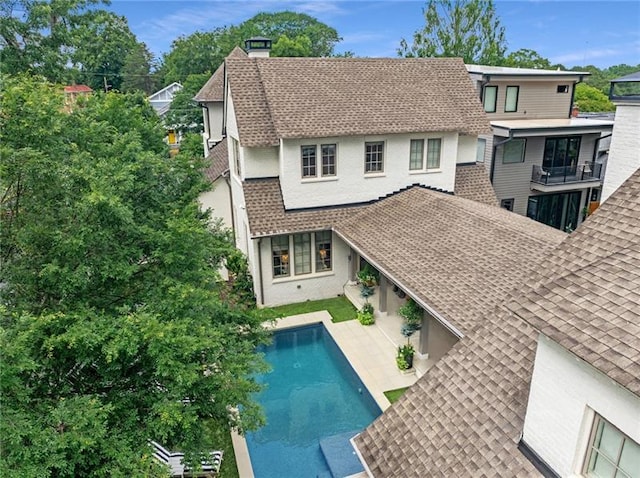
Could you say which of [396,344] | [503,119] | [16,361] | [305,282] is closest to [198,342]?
[16,361]

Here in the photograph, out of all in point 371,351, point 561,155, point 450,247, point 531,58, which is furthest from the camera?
point 531,58

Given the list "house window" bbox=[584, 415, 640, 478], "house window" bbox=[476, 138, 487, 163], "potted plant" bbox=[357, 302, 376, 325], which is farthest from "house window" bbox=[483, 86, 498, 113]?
"house window" bbox=[584, 415, 640, 478]

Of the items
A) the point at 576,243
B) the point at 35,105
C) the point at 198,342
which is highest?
the point at 35,105

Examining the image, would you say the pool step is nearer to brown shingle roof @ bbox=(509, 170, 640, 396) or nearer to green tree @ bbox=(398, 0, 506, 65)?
brown shingle roof @ bbox=(509, 170, 640, 396)

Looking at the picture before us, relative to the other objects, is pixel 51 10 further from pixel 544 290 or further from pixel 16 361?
pixel 544 290

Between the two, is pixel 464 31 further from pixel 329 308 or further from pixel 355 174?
pixel 329 308

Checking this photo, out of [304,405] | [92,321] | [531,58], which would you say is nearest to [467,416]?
[92,321]
